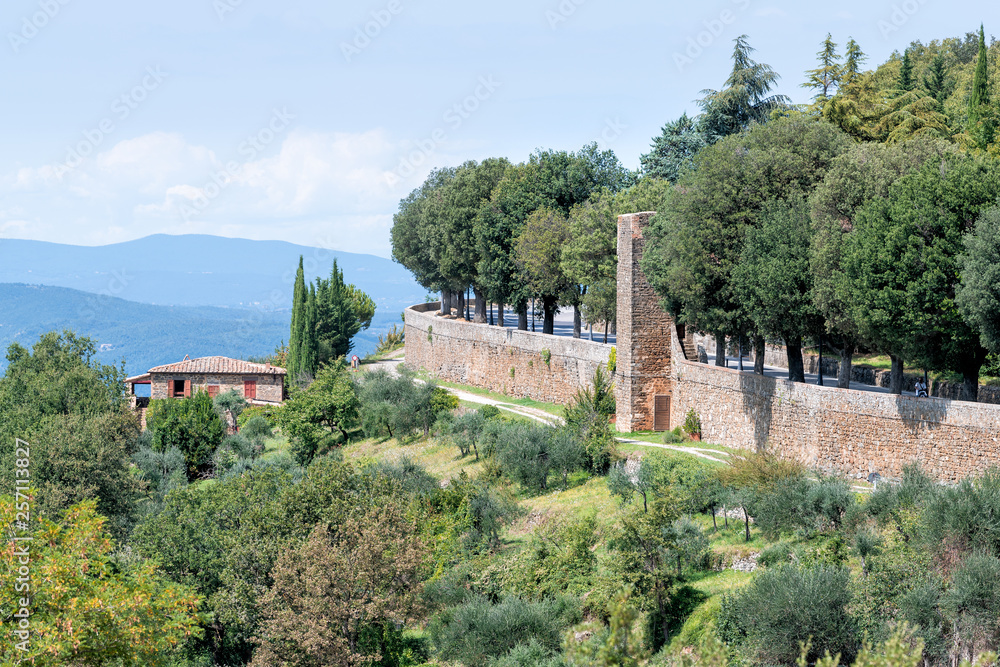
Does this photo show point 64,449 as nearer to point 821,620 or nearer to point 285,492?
point 285,492

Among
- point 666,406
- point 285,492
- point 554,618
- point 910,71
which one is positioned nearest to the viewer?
point 554,618

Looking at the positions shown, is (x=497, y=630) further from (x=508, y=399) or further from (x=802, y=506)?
(x=508, y=399)

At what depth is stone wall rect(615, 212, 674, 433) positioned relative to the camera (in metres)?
36.7

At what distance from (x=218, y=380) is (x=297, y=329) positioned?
6.41 m

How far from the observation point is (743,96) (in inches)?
2074

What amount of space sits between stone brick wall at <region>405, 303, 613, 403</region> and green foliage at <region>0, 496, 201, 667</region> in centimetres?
2412

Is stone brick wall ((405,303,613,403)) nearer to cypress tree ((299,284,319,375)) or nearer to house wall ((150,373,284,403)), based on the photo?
cypress tree ((299,284,319,375))

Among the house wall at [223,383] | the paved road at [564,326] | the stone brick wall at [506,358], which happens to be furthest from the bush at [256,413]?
the paved road at [564,326]

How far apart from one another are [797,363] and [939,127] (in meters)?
19.0

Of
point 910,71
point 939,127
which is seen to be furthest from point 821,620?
point 910,71

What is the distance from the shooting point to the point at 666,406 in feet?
122

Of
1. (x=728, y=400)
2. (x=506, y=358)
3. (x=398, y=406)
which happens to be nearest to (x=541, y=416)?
(x=506, y=358)

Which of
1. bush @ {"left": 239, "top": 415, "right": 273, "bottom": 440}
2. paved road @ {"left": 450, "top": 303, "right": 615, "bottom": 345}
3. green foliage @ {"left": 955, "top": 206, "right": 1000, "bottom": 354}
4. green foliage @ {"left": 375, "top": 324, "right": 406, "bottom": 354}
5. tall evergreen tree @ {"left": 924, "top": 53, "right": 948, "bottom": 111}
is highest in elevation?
tall evergreen tree @ {"left": 924, "top": 53, "right": 948, "bottom": 111}

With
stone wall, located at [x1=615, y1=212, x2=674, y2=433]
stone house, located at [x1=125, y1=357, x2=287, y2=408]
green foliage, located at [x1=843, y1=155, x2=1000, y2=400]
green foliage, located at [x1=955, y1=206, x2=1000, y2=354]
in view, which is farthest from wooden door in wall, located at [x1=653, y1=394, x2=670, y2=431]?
stone house, located at [x1=125, y1=357, x2=287, y2=408]
